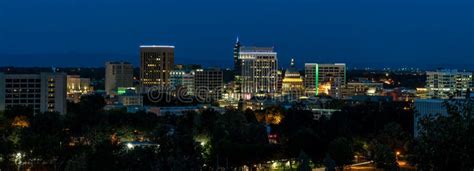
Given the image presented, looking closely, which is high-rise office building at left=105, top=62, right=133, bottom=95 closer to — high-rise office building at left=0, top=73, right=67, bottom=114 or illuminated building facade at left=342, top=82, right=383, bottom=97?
illuminated building facade at left=342, top=82, right=383, bottom=97

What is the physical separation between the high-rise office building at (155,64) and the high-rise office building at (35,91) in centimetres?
4393

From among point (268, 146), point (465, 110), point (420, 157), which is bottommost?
point (268, 146)

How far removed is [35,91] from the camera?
4522cm

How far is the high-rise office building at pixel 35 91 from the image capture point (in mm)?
45000

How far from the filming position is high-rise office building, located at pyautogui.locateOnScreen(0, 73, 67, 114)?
45.0 meters

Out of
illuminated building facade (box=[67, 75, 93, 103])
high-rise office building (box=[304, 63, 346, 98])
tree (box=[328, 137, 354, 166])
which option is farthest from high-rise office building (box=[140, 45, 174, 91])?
tree (box=[328, 137, 354, 166])

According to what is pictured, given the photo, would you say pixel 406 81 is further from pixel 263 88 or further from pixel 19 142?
pixel 19 142

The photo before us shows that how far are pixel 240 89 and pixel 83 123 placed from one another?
50.6 m

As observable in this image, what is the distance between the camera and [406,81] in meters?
110

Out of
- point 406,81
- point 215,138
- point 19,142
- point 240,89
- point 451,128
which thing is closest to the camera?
point 451,128

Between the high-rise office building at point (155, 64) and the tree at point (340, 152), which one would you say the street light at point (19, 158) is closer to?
the tree at point (340, 152)

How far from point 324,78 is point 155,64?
2241cm

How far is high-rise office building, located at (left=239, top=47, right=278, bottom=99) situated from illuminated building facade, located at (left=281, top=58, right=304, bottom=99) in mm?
1395

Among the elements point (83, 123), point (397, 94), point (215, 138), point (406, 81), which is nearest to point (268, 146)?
point (215, 138)
